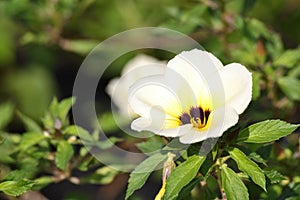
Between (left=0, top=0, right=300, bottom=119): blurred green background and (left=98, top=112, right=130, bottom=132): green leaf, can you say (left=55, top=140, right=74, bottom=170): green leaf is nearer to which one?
(left=98, top=112, right=130, bottom=132): green leaf

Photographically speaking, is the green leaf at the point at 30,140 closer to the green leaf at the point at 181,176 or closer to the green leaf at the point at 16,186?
the green leaf at the point at 16,186

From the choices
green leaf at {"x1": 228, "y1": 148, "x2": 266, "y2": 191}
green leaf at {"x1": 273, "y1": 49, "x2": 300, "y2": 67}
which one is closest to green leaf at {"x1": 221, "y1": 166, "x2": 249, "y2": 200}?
green leaf at {"x1": 228, "y1": 148, "x2": 266, "y2": 191}

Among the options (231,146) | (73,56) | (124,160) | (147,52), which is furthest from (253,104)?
(73,56)

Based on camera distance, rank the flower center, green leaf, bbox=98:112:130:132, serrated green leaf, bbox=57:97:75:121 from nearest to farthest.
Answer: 1. the flower center
2. serrated green leaf, bbox=57:97:75:121
3. green leaf, bbox=98:112:130:132

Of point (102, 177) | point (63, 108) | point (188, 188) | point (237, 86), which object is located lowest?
point (102, 177)

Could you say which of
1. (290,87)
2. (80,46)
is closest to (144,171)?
(290,87)

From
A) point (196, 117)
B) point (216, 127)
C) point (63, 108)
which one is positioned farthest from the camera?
point (63, 108)

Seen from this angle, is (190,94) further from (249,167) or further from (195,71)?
(249,167)
